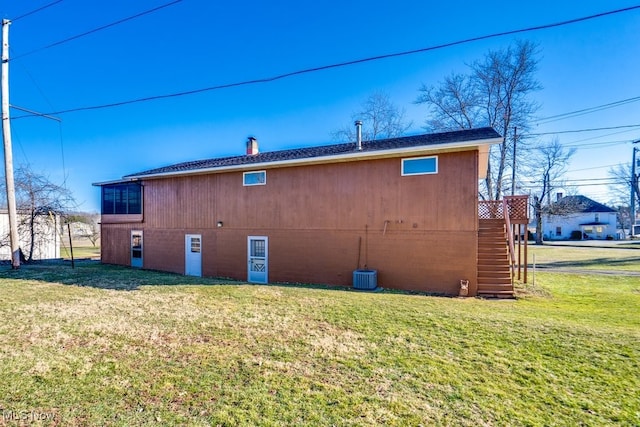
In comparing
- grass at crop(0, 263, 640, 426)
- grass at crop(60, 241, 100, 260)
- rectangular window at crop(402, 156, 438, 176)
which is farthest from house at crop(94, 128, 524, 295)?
grass at crop(60, 241, 100, 260)

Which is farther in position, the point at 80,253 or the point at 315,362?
the point at 80,253

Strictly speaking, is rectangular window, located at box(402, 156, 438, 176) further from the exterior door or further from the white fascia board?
the exterior door

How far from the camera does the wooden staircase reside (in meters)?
8.96

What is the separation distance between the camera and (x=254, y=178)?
40.6 feet

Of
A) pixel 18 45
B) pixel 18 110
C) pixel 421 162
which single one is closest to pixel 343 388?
pixel 421 162

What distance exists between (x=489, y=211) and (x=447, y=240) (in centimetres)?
378

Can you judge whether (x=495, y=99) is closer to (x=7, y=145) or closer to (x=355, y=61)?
(x=355, y=61)

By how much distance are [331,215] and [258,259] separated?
3440 millimetres

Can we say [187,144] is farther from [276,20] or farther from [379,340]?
[379,340]

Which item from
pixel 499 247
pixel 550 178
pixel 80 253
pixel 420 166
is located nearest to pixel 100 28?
pixel 420 166

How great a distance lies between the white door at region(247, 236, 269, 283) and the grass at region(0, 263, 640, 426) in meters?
4.83

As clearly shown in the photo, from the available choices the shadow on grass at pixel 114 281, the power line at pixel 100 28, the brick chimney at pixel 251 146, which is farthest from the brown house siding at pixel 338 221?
the power line at pixel 100 28

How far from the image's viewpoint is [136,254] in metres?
15.7

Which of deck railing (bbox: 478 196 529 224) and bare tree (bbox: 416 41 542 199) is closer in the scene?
deck railing (bbox: 478 196 529 224)
